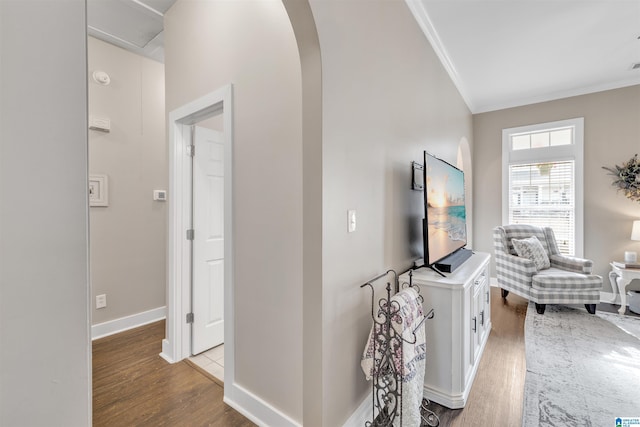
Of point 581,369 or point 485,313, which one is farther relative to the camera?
point 485,313

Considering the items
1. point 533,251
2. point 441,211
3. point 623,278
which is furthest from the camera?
point 533,251

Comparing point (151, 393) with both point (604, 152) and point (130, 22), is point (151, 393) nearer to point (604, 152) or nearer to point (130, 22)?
point (130, 22)

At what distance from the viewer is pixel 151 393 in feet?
6.49

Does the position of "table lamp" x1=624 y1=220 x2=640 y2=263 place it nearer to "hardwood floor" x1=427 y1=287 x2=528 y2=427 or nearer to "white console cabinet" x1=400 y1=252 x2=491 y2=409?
"hardwood floor" x1=427 y1=287 x2=528 y2=427

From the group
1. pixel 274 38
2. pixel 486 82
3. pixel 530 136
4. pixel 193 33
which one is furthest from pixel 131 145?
pixel 530 136

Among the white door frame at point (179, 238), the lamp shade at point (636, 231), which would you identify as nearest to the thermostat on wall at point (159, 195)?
the white door frame at point (179, 238)

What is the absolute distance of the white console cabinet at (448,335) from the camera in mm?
1794

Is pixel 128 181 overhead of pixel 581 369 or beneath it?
overhead

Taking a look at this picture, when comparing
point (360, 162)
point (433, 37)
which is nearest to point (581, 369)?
point (360, 162)

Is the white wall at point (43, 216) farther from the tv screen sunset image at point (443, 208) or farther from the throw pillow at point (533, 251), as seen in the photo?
the throw pillow at point (533, 251)

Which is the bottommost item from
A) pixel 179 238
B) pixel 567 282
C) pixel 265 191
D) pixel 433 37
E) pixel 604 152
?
pixel 567 282

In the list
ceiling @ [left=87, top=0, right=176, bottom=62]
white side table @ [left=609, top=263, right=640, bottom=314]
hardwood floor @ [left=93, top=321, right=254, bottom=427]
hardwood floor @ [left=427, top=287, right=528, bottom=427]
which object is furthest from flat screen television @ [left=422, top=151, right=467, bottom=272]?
ceiling @ [left=87, top=0, right=176, bottom=62]

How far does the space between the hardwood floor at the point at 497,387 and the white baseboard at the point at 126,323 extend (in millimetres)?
2831

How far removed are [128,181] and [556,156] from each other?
5.56 metres
